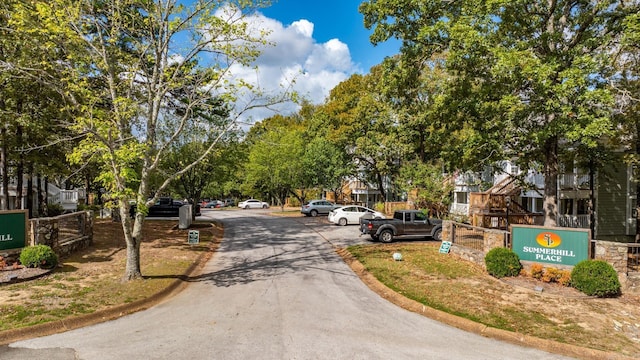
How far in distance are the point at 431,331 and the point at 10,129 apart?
61.2 feet

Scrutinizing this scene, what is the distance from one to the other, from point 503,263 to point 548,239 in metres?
1.73

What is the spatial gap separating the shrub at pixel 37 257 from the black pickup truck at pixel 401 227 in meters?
13.3

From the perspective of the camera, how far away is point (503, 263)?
41.5 ft

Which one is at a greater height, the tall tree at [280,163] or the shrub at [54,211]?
the tall tree at [280,163]

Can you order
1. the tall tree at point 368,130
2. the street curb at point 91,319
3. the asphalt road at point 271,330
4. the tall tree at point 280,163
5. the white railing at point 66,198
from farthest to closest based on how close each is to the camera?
the tall tree at point 280,163 < the white railing at point 66,198 < the tall tree at point 368,130 < the street curb at point 91,319 < the asphalt road at point 271,330

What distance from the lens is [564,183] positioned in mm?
24547

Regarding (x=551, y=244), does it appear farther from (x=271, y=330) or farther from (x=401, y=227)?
(x=271, y=330)

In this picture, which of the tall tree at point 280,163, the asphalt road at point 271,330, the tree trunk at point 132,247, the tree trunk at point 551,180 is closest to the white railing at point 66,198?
the tall tree at point 280,163

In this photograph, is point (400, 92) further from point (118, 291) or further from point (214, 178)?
point (214, 178)

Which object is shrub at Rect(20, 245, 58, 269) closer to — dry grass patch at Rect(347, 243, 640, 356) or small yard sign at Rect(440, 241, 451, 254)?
dry grass patch at Rect(347, 243, 640, 356)

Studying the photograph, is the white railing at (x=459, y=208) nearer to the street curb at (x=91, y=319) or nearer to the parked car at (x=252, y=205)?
the street curb at (x=91, y=319)

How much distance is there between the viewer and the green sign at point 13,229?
37.6 ft

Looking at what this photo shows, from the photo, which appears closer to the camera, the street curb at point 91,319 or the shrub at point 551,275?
the street curb at point 91,319

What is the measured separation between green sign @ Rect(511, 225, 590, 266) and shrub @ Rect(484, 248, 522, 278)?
0.54 meters
